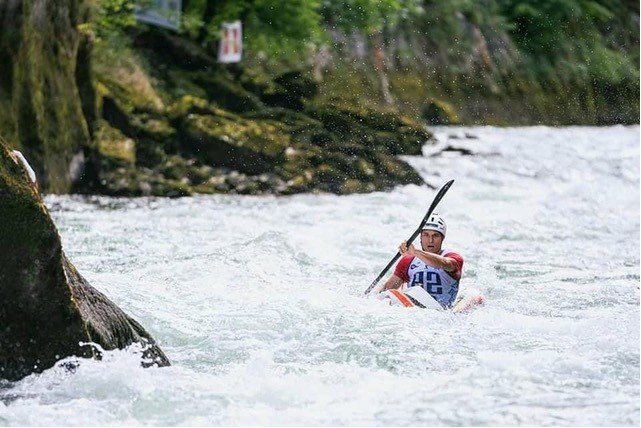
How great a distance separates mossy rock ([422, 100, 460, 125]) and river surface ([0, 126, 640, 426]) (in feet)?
31.7

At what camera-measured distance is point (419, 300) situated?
9906 mm

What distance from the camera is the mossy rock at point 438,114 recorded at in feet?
94.2

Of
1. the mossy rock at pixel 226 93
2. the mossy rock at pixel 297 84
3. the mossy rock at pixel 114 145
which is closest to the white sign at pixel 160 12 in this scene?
the mossy rock at pixel 226 93

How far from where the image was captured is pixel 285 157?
1856 cm

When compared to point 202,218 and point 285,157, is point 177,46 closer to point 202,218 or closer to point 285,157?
point 285,157

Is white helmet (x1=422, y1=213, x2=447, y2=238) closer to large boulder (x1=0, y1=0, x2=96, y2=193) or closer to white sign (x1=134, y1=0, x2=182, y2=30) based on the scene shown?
large boulder (x1=0, y1=0, x2=96, y2=193)

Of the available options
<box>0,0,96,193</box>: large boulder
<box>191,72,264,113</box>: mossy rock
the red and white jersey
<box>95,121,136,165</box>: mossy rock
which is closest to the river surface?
the red and white jersey

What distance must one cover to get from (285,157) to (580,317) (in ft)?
30.2

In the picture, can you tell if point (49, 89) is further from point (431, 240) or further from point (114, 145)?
point (431, 240)

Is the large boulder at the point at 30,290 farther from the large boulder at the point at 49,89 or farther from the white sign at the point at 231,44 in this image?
the white sign at the point at 231,44

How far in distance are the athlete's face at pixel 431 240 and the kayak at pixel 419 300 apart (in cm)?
62

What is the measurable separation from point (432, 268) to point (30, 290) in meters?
4.52

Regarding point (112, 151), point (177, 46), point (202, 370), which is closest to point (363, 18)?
point (177, 46)

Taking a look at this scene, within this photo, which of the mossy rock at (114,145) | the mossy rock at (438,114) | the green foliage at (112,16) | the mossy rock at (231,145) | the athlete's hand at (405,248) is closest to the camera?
the athlete's hand at (405,248)
